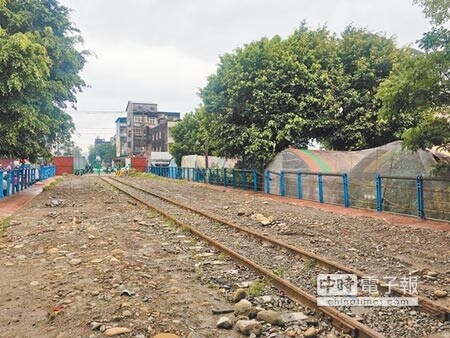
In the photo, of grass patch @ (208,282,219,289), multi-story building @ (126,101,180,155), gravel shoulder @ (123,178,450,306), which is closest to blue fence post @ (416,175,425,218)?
gravel shoulder @ (123,178,450,306)

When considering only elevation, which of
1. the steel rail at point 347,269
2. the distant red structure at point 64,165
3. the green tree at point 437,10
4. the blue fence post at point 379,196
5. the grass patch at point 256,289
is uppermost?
the green tree at point 437,10

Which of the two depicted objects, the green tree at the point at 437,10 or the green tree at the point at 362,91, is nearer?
the green tree at the point at 437,10

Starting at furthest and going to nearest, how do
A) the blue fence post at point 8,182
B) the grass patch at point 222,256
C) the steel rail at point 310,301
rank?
the blue fence post at point 8,182
the grass patch at point 222,256
the steel rail at point 310,301

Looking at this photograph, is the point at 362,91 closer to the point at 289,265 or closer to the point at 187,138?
the point at 289,265

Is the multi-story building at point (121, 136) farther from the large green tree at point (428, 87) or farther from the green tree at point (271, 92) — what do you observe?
the large green tree at point (428, 87)

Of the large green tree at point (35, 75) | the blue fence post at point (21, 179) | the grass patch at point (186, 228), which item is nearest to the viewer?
the grass patch at point (186, 228)

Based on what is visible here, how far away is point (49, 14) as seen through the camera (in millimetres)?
16672

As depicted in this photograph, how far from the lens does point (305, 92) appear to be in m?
19.0

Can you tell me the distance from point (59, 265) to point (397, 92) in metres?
7.18

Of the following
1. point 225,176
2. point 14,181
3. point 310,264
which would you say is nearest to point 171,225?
point 310,264

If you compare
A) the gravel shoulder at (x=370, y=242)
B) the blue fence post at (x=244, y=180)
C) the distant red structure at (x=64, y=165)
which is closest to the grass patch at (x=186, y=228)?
the gravel shoulder at (x=370, y=242)

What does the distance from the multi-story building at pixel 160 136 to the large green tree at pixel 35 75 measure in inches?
1926

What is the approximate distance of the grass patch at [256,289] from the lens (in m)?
4.56

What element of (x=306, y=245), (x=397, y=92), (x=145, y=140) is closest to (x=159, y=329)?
(x=306, y=245)
